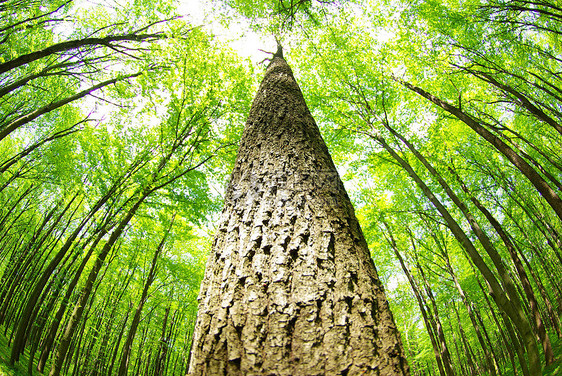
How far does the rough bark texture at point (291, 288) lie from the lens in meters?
0.82

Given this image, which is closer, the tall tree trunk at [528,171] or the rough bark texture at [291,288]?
the rough bark texture at [291,288]

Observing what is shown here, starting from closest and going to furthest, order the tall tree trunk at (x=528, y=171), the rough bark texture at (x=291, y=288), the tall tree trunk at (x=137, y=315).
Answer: the rough bark texture at (x=291, y=288), the tall tree trunk at (x=528, y=171), the tall tree trunk at (x=137, y=315)

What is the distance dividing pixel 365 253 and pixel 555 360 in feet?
44.0

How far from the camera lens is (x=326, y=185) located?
1.50 meters

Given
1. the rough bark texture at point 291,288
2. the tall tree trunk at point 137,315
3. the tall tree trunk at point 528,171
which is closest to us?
the rough bark texture at point 291,288

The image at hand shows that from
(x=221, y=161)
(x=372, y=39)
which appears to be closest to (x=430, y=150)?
(x=372, y=39)

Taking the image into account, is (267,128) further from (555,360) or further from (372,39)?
(555,360)

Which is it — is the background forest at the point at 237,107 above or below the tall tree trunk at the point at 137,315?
above

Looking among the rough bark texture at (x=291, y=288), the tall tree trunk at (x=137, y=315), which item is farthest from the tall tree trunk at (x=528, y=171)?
the tall tree trunk at (x=137, y=315)

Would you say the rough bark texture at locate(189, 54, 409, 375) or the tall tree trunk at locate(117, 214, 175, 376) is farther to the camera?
the tall tree trunk at locate(117, 214, 175, 376)

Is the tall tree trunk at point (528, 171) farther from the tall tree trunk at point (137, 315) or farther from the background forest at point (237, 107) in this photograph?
the tall tree trunk at point (137, 315)

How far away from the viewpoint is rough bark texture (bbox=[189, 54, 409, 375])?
82 cm

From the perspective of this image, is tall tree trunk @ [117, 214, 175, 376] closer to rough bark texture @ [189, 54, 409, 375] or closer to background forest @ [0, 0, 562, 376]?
background forest @ [0, 0, 562, 376]

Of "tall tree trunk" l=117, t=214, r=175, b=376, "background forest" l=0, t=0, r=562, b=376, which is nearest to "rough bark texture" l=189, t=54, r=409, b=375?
"background forest" l=0, t=0, r=562, b=376
